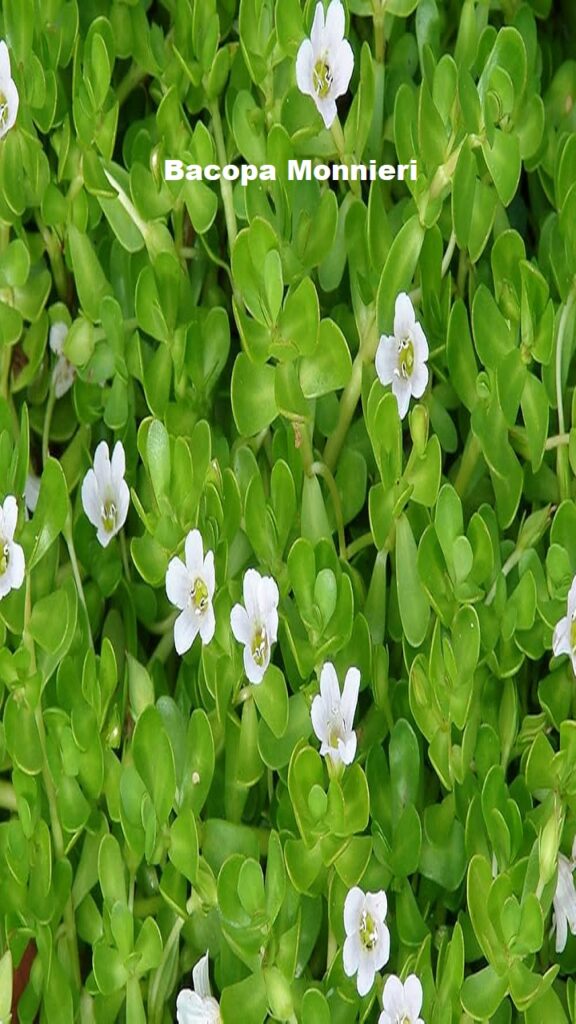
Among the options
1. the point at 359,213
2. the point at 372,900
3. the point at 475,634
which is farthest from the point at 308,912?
the point at 359,213

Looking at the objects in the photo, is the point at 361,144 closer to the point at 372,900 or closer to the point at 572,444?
the point at 572,444

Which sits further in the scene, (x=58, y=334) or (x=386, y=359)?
(x=58, y=334)

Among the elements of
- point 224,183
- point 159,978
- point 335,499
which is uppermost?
point 224,183

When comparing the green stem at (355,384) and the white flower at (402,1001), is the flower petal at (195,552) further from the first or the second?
the white flower at (402,1001)

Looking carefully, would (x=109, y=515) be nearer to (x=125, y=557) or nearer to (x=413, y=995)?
(x=125, y=557)

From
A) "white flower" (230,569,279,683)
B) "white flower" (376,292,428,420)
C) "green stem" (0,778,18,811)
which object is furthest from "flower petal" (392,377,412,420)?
"green stem" (0,778,18,811)

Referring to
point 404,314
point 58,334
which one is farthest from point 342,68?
point 58,334

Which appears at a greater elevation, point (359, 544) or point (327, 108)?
point (327, 108)
